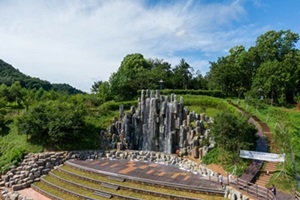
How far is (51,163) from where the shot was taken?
65.6ft

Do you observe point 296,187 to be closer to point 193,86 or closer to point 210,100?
point 210,100

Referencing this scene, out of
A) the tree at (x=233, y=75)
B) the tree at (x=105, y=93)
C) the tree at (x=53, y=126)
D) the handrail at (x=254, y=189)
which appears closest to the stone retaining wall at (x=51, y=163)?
the tree at (x=53, y=126)

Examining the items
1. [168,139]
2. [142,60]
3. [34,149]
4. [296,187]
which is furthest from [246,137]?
[142,60]

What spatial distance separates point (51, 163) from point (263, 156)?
1525 centimetres

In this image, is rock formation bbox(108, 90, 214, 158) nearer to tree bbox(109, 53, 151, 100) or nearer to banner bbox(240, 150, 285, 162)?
banner bbox(240, 150, 285, 162)

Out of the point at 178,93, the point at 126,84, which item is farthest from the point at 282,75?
the point at 126,84

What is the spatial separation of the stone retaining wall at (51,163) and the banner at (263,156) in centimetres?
232

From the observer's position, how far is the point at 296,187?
1399cm

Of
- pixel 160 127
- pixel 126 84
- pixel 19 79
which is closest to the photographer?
pixel 160 127

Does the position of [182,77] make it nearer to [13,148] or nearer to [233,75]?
[233,75]

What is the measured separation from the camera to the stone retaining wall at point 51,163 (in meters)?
17.8

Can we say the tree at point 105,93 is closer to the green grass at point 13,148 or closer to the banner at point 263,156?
the green grass at point 13,148

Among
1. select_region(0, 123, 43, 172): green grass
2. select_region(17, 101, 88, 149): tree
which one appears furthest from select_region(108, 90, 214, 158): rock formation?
select_region(0, 123, 43, 172): green grass

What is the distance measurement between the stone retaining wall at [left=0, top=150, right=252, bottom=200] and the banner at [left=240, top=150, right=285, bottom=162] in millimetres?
2321
